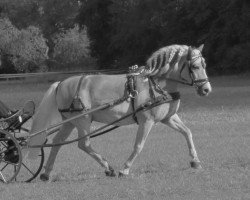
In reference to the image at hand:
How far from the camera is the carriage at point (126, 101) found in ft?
31.2

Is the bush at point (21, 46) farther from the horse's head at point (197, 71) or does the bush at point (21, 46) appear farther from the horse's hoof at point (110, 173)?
the horse's head at point (197, 71)

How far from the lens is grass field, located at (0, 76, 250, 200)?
317 inches

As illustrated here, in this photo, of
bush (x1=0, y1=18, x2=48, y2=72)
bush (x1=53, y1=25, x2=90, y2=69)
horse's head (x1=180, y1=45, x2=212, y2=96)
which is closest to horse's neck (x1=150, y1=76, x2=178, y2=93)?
horse's head (x1=180, y1=45, x2=212, y2=96)

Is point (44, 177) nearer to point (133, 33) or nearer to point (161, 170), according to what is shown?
point (161, 170)

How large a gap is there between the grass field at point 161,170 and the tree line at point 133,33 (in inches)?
1293

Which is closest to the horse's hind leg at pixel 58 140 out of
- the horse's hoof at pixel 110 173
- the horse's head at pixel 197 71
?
the horse's hoof at pixel 110 173

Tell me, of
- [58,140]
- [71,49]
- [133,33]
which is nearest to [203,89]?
[58,140]

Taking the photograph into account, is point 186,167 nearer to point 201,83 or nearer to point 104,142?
point 201,83

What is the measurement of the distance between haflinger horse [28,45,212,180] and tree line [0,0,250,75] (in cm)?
3879

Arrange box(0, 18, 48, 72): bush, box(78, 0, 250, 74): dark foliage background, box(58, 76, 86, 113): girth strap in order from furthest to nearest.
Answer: box(0, 18, 48, 72): bush → box(78, 0, 250, 74): dark foliage background → box(58, 76, 86, 113): girth strap

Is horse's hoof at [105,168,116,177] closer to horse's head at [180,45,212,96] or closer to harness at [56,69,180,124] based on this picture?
harness at [56,69,180,124]

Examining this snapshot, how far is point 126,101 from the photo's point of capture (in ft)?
31.6

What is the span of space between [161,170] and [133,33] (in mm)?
50408

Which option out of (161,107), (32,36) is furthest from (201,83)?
(32,36)
